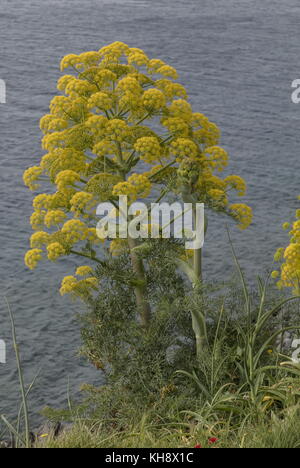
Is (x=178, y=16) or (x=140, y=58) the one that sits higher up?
(x=178, y=16)

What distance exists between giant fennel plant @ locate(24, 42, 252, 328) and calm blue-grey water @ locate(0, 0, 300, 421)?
145cm

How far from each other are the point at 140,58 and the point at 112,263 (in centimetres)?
133

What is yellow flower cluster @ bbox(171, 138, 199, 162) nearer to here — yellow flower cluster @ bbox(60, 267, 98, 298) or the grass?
the grass

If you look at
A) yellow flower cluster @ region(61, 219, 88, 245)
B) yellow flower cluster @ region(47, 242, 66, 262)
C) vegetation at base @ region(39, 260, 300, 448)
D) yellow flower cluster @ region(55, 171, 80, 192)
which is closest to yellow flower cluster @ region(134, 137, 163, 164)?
yellow flower cluster @ region(55, 171, 80, 192)

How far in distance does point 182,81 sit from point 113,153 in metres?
7.33

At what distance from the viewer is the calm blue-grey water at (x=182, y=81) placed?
709 centimetres

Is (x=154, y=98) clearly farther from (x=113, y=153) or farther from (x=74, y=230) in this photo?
(x=74, y=230)

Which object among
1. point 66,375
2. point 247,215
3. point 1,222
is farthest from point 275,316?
point 1,222

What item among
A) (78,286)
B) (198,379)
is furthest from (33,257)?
(198,379)

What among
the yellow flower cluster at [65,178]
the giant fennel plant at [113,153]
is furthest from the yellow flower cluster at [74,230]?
the yellow flower cluster at [65,178]

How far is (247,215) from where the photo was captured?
18.3ft

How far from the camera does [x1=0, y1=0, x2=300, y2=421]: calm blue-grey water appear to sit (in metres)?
7.09

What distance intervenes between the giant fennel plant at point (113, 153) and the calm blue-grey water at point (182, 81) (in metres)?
1.45

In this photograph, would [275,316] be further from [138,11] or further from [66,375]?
[138,11]
